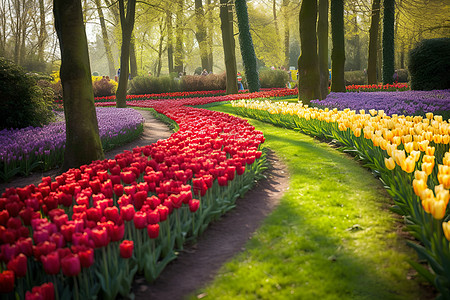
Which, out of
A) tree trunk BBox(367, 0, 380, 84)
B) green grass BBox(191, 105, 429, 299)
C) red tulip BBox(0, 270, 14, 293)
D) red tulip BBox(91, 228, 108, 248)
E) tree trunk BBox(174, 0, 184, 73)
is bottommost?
green grass BBox(191, 105, 429, 299)

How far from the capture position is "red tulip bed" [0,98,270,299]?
2348 millimetres

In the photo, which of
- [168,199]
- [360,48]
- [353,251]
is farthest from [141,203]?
[360,48]

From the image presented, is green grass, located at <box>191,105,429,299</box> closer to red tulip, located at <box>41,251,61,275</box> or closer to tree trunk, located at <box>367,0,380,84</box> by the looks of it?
red tulip, located at <box>41,251,61,275</box>

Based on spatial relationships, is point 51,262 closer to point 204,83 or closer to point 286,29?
point 204,83

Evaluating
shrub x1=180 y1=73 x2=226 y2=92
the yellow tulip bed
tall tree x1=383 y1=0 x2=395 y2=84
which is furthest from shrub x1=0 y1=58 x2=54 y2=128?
tall tree x1=383 y1=0 x2=395 y2=84

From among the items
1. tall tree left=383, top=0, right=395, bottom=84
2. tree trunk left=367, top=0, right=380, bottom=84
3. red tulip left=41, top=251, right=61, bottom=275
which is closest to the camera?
red tulip left=41, top=251, right=61, bottom=275

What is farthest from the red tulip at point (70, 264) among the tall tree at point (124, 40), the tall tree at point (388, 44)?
the tall tree at point (388, 44)

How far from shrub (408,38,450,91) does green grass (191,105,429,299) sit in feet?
40.9

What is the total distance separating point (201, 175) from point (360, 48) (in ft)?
137

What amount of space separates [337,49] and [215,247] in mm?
14102

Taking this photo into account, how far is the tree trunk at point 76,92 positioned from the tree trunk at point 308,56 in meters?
7.61

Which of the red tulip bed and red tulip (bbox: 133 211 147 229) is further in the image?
red tulip (bbox: 133 211 147 229)

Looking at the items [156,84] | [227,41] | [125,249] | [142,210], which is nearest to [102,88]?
[156,84]

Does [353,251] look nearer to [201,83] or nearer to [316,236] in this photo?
[316,236]
